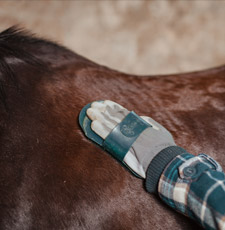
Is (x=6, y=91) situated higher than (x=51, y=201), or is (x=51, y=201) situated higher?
(x=6, y=91)

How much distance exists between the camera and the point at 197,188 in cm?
59

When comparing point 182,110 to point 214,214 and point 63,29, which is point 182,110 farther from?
point 63,29

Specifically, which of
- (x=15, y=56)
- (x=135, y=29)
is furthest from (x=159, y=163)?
(x=135, y=29)

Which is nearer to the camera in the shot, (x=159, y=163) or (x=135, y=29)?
(x=159, y=163)

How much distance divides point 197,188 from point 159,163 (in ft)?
0.36

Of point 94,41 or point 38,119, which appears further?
point 94,41

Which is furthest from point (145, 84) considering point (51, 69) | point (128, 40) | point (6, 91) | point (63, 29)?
point (63, 29)

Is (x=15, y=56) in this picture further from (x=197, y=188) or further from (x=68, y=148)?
(x=197, y=188)

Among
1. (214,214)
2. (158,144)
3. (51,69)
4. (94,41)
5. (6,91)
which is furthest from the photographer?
(94,41)

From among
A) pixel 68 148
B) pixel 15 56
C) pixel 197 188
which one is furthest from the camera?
pixel 15 56

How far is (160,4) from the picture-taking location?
6.53 ft

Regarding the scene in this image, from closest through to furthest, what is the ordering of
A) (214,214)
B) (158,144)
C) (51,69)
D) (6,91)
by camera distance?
(214,214)
(158,144)
(6,91)
(51,69)

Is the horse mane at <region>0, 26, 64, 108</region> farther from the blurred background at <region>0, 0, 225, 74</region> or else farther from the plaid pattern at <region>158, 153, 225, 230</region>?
the blurred background at <region>0, 0, 225, 74</region>

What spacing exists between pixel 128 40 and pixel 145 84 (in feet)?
3.30
